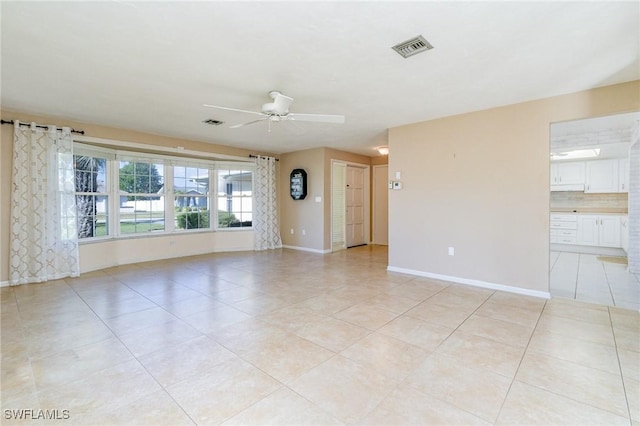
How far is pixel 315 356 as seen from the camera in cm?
227

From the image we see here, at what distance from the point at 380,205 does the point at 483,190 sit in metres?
4.06

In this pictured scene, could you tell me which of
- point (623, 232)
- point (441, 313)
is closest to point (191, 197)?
point (441, 313)

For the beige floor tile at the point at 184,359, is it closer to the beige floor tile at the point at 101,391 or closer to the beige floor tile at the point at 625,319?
the beige floor tile at the point at 101,391

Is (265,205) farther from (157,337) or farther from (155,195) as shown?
(157,337)

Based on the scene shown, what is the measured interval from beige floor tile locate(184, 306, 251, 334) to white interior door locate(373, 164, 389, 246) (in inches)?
219

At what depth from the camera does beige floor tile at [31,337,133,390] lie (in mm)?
1990

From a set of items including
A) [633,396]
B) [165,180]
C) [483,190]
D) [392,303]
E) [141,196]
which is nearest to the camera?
[633,396]

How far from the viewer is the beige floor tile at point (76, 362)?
6.53ft

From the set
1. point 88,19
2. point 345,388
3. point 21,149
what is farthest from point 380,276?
point 21,149

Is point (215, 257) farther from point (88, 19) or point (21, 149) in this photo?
point (88, 19)

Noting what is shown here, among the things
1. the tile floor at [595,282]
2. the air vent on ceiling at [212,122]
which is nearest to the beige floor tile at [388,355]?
the tile floor at [595,282]

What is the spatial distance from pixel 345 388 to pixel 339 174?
576 centimetres

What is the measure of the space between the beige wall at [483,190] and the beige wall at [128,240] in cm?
399

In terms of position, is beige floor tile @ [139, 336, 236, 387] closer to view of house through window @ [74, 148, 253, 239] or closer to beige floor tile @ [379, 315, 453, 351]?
beige floor tile @ [379, 315, 453, 351]
